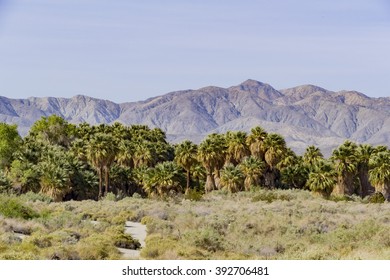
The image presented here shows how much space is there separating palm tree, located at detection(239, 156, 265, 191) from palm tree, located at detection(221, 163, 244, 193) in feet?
3.66

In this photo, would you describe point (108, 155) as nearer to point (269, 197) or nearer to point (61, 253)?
point (269, 197)

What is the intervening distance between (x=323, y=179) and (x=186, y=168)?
1628 cm

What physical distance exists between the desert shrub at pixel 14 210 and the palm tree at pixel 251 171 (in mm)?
39187

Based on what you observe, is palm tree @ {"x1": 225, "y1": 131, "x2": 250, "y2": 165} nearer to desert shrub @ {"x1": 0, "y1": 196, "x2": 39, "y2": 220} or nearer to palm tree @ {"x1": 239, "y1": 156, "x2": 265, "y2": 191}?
palm tree @ {"x1": 239, "y1": 156, "x2": 265, "y2": 191}

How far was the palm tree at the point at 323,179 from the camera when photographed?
207 ft

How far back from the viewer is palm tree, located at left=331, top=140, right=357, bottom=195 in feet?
227

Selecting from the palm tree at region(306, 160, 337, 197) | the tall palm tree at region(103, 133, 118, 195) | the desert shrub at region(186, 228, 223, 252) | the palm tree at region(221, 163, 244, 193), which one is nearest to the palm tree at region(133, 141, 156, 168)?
the tall palm tree at region(103, 133, 118, 195)

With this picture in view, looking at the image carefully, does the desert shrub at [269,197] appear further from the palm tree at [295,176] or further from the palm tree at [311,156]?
the palm tree at [311,156]

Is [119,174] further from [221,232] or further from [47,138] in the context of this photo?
[221,232]

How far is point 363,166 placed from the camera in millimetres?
72750

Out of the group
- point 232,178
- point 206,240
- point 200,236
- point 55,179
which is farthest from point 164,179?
point 206,240


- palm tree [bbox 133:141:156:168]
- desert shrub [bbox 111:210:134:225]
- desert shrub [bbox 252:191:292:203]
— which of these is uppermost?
palm tree [bbox 133:141:156:168]
